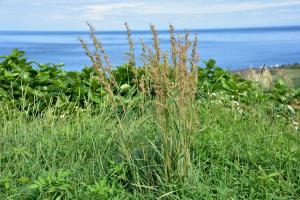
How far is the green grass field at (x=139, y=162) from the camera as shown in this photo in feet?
12.0

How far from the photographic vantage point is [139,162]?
3850mm

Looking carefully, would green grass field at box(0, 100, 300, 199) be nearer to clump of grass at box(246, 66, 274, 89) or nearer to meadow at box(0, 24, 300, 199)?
meadow at box(0, 24, 300, 199)

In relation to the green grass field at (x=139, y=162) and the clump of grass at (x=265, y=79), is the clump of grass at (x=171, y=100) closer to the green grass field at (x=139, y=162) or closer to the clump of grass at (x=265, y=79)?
the green grass field at (x=139, y=162)

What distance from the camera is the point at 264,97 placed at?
6.35 m

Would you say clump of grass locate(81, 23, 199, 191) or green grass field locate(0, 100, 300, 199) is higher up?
clump of grass locate(81, 23, 199, 191)

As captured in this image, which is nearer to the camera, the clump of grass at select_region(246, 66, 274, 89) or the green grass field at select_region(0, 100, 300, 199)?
the green grass field at select_region(0, 100, 300, 199)

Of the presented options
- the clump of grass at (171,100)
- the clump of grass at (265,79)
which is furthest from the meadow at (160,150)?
the clump of grass at (265,79)

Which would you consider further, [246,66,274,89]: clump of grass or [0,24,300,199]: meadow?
[246,66,274,89]: clump of grass

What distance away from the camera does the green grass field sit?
3.65m

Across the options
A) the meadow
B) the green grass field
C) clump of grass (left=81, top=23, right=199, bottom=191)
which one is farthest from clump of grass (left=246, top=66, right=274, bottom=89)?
clump of grass (left=81, top=23, right=199, bottom=191)

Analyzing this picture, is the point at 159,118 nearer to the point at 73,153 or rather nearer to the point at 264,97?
the point at 73,153

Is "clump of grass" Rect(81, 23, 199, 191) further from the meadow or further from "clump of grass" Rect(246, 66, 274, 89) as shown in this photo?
"clump of grass" Rect(246, 66, 274, 89)

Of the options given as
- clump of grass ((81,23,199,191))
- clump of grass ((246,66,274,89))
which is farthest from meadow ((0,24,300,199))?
clump of grass ((246,66,274,89))

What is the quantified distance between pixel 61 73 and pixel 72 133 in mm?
2141
